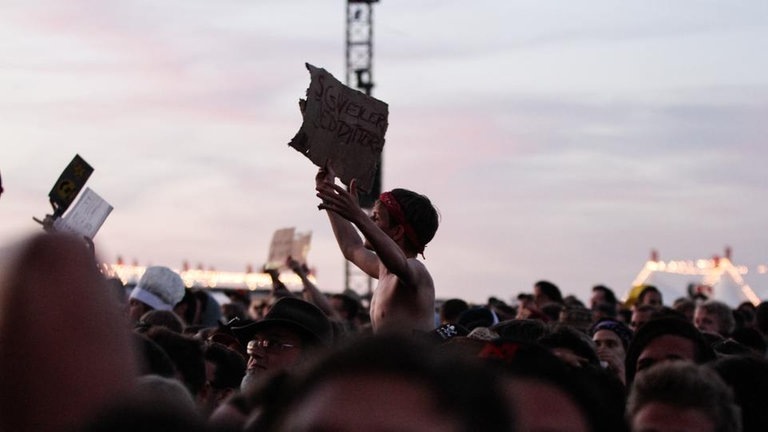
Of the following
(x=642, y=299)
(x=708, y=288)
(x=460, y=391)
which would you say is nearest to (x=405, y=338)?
(x=460, y=391)

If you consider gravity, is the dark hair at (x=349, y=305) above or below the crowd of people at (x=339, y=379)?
below

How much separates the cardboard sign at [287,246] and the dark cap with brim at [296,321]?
867 centimetres

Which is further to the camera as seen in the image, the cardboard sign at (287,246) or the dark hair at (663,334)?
the cardboard sign at (287,246)

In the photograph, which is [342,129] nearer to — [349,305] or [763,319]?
[763,319]

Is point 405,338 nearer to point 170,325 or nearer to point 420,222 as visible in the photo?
point 420,222

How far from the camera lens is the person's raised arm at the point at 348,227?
241 inches

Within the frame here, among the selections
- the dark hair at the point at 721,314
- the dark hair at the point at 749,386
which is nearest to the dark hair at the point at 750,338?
the dark hair at the point at 721,314

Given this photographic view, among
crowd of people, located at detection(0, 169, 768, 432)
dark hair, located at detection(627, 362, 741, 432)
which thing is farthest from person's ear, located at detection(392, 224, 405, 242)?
dark hair, located at detection(627, 362, 741, 432)

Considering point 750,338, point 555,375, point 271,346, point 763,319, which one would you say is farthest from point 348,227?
point 763,319

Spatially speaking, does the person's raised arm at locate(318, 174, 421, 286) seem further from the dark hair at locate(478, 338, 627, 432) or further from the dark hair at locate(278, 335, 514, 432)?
the dark hair at locate(278, 335, 514, 432)

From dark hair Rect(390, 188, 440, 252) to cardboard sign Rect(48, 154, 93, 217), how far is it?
96.0 inches

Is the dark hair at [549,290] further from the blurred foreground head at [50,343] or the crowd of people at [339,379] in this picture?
the blurred foreground head at [50,343]

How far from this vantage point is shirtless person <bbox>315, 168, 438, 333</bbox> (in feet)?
19.4

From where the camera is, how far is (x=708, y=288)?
1130 inches
